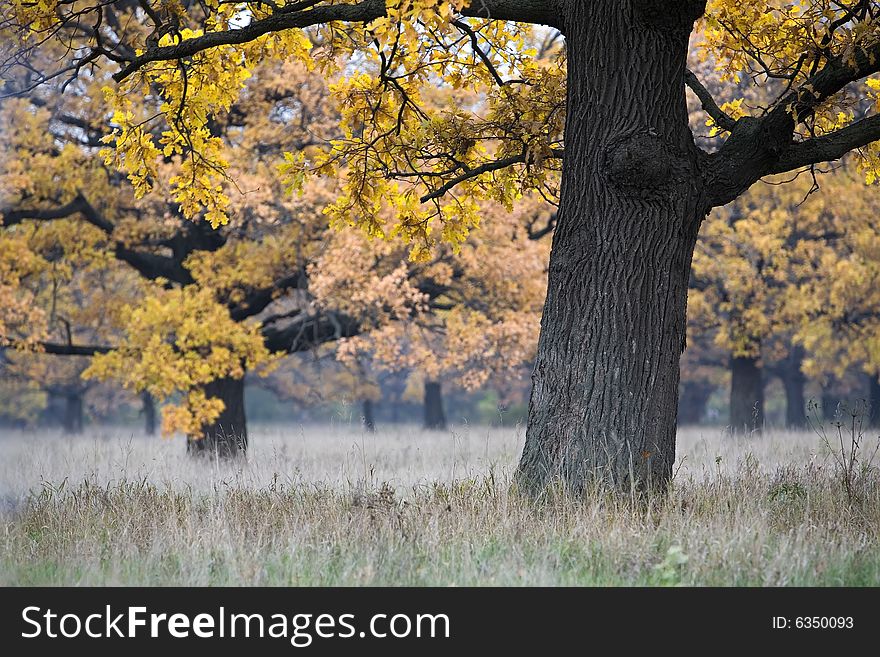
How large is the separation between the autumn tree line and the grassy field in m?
0.77

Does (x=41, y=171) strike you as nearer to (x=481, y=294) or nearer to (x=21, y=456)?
(x=21, y=456)

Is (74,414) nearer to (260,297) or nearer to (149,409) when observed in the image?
(149,409)

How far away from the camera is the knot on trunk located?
7.33 m

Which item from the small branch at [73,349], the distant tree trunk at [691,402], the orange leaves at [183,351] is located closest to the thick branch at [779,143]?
the orange leaves at [183,351]

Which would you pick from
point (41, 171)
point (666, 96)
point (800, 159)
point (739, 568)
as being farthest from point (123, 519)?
point (41, 171)

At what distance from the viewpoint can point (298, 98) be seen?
633 inches

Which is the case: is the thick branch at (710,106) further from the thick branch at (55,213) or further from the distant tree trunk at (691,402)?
the distant tree trunk at (691,402)

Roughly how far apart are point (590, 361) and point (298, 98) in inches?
400

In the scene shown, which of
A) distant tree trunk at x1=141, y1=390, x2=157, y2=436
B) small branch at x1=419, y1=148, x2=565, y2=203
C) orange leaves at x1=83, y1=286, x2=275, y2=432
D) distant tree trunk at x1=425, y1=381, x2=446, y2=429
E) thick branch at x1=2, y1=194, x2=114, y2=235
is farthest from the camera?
distant tree trunk at x1=141, y1=390, x2=157, y2=436

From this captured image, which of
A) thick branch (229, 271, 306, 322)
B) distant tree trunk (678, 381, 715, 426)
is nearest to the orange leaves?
thick branch (229, 271, 306, 322)

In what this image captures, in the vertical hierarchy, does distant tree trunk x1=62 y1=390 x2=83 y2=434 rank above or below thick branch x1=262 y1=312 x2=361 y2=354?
below

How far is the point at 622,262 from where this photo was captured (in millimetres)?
7469

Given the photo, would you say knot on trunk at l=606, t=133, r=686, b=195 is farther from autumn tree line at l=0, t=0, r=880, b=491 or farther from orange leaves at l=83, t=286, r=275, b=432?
orange leaves at l=83, t=286, r=275, b=432

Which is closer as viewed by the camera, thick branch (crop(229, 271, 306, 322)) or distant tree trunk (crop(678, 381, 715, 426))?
thick branch (crop(229, 271, 306, 322))
